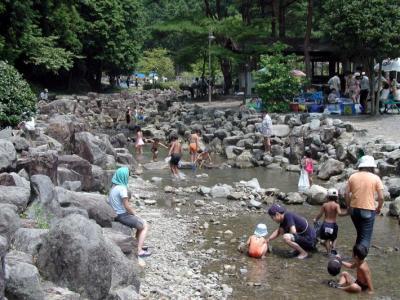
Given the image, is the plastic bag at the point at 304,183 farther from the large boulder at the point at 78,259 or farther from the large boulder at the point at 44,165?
the large boulder at the point at 78,259

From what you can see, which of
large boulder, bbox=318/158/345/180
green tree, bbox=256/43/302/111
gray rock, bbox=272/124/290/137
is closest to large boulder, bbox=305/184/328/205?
large boulder, bbox=318/158/345/180

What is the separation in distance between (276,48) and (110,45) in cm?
2410

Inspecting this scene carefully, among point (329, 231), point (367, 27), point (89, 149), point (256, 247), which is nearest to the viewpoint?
point (256, 247)

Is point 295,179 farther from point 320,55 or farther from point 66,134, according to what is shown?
point 320,55

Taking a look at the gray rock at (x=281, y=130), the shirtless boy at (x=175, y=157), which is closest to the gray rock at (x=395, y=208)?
the shirtless boy at (x=175, y=157)

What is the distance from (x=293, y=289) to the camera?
9172mm

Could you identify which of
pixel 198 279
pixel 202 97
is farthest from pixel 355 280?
pixel 202 97

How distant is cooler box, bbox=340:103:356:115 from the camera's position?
90.5ft

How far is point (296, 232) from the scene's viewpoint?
10.9 m

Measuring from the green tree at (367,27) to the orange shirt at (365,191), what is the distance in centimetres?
1518

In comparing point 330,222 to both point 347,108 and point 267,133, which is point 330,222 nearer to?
point 267,133

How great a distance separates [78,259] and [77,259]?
13 millimetres

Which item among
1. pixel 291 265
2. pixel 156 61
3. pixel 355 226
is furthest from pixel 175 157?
pixel 156 61

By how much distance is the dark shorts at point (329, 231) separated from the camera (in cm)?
1077
